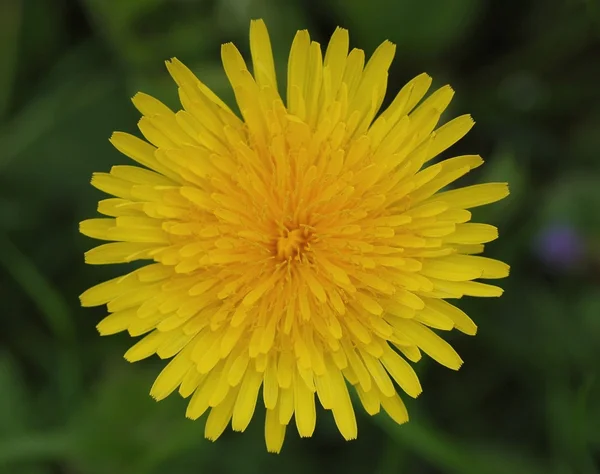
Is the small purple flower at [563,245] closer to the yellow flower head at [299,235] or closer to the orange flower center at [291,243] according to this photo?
the yellow flower head at [299,235]

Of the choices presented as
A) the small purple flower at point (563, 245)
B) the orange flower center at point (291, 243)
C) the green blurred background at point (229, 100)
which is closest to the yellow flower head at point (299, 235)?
the orange flower center at point (291, 243)

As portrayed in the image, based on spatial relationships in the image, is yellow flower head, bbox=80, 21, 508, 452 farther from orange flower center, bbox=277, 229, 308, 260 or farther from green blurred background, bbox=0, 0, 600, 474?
green blurred background, bbox=0, 0, 600, 474

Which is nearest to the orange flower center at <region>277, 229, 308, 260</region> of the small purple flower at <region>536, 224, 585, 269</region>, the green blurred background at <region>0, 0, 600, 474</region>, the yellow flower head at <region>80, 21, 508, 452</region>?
the yellow flower head at <region>80, 21, 508, 452</region>

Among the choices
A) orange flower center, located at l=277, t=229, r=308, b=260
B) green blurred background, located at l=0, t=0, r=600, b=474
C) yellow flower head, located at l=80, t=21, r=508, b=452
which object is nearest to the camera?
yellow flower head, located at l=80, t=21, r=508, b=452

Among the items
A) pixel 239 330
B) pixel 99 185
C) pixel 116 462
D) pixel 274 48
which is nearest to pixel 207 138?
pixel 99 185

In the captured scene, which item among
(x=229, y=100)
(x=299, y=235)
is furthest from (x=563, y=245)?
(x=229, y=100)

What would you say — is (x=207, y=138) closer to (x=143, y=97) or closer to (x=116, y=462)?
(x=143, y=97)
